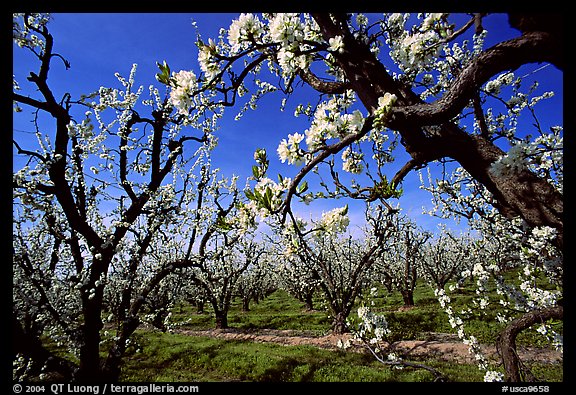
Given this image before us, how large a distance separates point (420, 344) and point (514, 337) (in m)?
10.8

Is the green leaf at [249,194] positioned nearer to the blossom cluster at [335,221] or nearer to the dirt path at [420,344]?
the blossom cluster at [335,221]

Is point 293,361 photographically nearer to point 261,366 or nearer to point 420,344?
point 261,366

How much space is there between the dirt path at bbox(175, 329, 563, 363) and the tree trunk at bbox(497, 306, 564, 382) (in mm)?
7102

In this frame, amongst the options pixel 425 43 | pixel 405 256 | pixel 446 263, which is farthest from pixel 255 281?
pixel 425 43

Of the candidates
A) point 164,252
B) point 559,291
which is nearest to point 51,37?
point 559,291

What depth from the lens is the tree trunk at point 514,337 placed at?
1.65 meters

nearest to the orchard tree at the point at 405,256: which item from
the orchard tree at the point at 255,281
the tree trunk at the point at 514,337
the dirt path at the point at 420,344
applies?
the dirt path at the point at 420,344

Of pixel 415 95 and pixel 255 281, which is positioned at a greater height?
pixel 415 95

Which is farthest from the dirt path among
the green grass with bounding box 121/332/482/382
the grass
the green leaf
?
the green leaf

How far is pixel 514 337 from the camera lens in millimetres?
1732

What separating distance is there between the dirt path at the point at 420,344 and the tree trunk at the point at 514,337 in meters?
7.10

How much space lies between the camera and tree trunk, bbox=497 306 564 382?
1.65 m

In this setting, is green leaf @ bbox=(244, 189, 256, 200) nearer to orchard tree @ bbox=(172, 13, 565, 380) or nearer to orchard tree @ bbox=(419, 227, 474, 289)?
orchard tree @ bbox=(172, 13, 565, 380)
